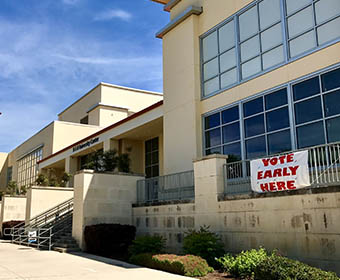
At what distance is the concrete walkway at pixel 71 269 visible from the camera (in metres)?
11.0

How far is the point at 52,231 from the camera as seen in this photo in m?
22.5

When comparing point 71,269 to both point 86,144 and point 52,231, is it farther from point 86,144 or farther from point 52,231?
point 86,144

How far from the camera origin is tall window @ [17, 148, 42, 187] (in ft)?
149

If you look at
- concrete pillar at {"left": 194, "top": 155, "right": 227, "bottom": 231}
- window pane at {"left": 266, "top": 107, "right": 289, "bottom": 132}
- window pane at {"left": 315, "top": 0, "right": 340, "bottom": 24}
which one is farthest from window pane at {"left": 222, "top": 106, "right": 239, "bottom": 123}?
window pane at {"left": 315, "top": 0, "right": 340, "bottom": 24}

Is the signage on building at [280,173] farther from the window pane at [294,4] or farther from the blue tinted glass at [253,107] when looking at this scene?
the window pane at [294,4]

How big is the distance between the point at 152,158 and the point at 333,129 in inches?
666


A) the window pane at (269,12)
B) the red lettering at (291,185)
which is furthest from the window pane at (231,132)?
the red lettering at (291,185)

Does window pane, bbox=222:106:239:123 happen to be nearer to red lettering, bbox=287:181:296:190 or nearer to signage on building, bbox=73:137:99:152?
red lettering, bbox=287:181:296:190

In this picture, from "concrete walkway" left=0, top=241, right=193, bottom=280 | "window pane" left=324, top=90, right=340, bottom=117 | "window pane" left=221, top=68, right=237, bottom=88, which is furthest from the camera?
"window pane" left=221, top=68, right=237, bottom=88

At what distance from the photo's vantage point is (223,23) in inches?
748

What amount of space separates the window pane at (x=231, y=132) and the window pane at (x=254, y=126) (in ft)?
1.74

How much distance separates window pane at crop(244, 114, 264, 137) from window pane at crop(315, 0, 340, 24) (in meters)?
4.38

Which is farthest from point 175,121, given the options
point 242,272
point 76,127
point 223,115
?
point 76,127

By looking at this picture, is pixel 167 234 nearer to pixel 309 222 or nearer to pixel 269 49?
pixel 309 222
